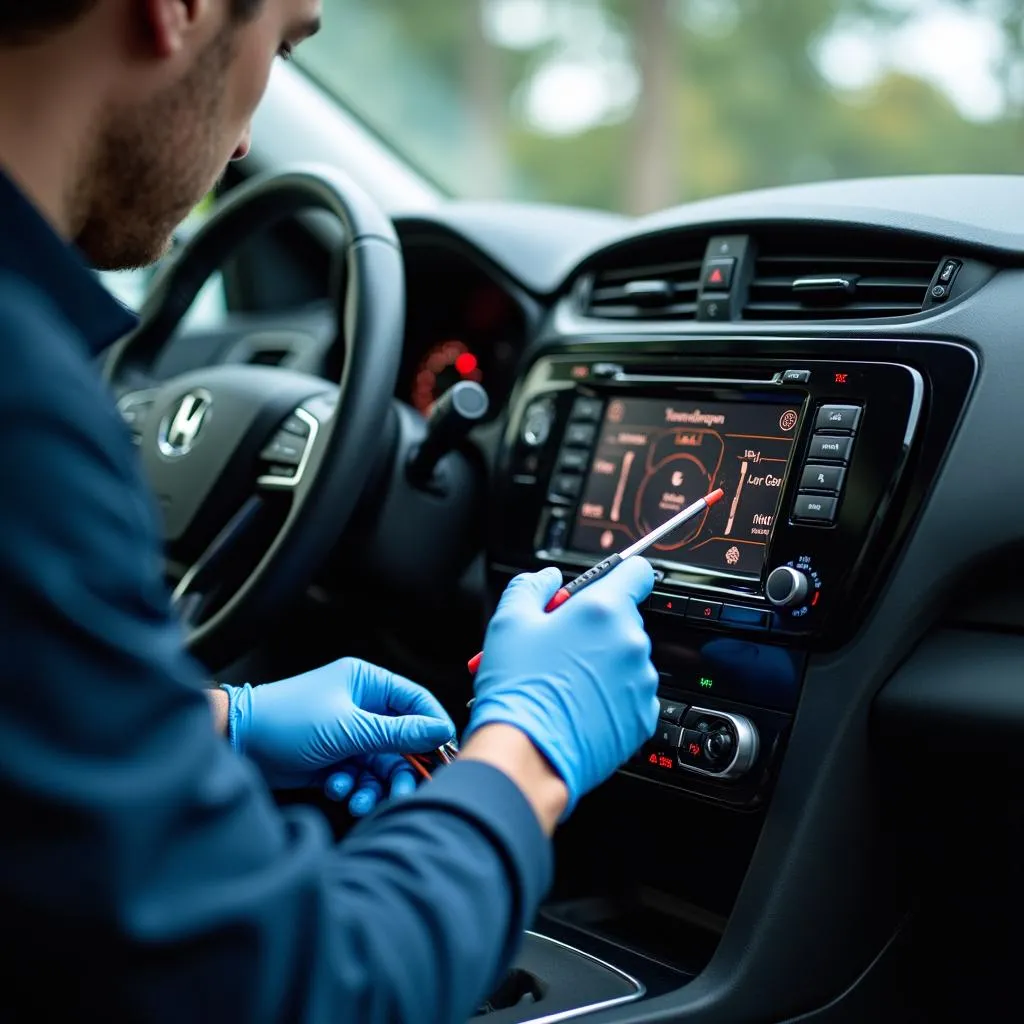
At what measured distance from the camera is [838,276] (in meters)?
1.37

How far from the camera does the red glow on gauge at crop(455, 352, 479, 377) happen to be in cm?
198

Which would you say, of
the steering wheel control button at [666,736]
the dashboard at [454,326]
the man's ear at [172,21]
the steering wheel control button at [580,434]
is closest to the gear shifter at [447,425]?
the steering wheel control button at [580,434]

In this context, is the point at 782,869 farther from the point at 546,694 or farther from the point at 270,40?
the point at 270,40

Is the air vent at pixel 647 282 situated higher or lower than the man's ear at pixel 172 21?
higher

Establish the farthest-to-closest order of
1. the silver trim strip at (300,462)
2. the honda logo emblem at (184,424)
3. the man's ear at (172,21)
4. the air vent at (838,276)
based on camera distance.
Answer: the honda logo emblem at (184,424)
the silver trim strip at (300,462)
the air vent at (838,276)
the man's ear at (172,21)

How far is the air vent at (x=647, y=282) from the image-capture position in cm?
155

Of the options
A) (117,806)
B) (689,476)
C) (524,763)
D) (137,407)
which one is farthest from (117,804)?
(137,407)

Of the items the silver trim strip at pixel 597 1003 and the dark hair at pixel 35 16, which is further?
the silver trim strip at pixel 597 1003

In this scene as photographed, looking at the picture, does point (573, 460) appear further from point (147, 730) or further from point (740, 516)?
point (147, 730)

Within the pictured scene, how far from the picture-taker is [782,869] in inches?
50.5

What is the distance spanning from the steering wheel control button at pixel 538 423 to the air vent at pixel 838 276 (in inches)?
11.4

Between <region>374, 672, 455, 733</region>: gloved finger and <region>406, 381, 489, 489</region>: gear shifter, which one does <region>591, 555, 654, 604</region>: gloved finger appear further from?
<region>406, 381, 489, 489</region>: gear shifter

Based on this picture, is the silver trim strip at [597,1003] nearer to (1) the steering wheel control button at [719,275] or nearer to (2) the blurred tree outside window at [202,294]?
(1) the steering wheel control button at [719,275]

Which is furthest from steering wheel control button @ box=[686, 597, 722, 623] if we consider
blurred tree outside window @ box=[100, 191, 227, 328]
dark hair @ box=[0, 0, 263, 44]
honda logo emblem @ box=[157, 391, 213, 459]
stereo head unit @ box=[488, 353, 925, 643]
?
blurred tree outside window @ box=[100, 191, 227, 328]
